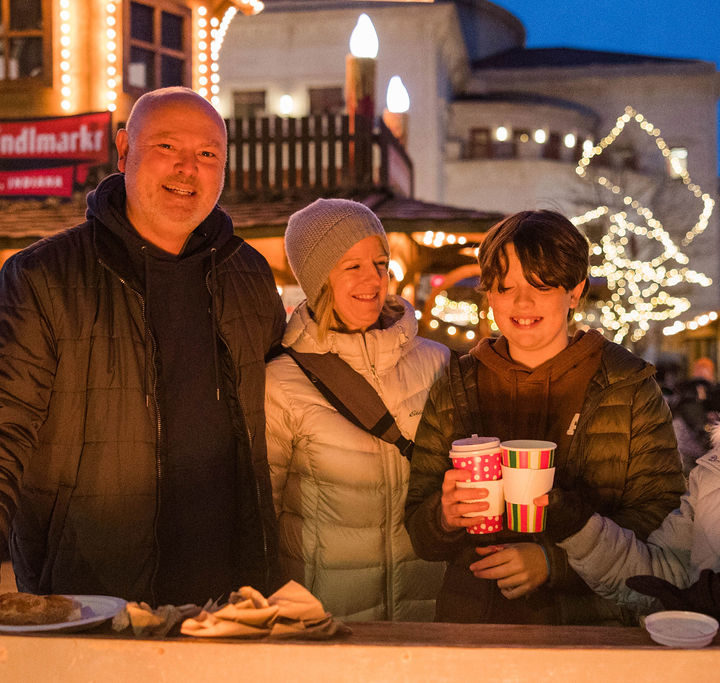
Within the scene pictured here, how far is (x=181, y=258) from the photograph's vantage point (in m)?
3.48

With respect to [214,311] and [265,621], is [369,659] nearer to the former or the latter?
[265,621]

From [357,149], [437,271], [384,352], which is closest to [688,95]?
[437,271]

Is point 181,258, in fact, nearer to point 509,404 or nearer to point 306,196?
point 509,404

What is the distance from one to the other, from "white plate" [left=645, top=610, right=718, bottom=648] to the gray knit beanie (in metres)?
1.90

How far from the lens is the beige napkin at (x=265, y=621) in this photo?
2008 millimetres

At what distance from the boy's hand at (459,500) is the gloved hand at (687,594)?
47 centimetres

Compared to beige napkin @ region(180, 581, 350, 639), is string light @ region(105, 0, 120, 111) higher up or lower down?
higher up

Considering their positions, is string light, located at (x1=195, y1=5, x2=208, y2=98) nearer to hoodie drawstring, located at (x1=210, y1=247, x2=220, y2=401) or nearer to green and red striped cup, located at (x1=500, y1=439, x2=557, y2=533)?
hoodie drawstring, located at (x1=210, y1=247, x2=220, y2=401)

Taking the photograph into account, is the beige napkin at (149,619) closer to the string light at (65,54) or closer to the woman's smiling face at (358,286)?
the woman's smiling face at (358,286)

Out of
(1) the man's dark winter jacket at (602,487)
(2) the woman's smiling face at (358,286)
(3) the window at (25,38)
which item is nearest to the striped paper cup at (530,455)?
(1) the man's dark winter jacket at (602,487)

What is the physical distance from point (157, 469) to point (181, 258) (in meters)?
0.83

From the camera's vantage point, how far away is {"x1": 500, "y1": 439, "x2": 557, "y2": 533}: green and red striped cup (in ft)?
7.96

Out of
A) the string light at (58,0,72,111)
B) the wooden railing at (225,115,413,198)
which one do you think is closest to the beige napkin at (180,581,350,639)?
the wooden railing at (225,115,413,198)

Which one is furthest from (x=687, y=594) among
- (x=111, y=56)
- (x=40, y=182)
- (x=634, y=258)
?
(x=634, y=258)
